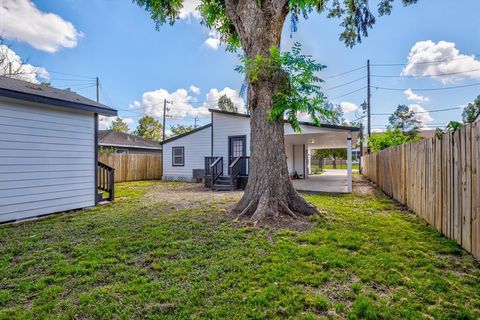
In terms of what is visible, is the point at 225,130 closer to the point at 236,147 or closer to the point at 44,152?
the point at 236,147

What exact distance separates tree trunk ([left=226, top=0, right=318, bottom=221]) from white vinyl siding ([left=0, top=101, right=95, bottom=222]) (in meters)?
4.18

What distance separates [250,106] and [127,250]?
356 centimetres

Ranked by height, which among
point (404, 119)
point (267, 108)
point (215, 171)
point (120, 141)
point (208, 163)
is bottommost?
point (215, 171)

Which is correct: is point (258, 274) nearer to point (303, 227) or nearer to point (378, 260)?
point (378, 260)

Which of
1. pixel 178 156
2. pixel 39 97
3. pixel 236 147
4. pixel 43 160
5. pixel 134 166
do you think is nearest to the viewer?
pixel 39 97

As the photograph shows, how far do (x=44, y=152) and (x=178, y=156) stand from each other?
9646 mm

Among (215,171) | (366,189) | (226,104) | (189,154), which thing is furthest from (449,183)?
(226,104)

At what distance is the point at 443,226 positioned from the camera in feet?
13.0

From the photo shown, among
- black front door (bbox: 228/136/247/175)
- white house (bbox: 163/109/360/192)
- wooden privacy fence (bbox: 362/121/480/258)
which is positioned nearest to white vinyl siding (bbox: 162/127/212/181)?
white house (bbox: 163/109/360/192)

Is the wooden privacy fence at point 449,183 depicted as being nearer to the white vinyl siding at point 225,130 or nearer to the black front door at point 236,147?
the black front door at point 236,147

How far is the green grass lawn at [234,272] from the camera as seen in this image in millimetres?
2107

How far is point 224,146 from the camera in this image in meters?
13.0

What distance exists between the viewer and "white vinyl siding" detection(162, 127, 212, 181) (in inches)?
555

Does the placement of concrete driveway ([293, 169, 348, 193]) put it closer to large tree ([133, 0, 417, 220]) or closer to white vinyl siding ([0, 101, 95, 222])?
large tree ([133, 0, 417, 220])
